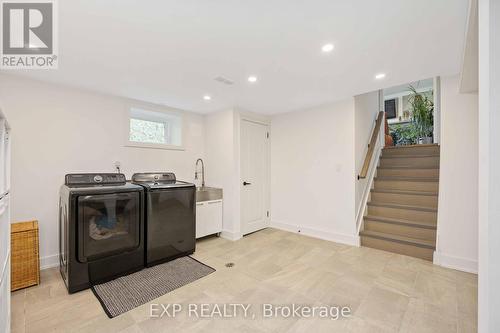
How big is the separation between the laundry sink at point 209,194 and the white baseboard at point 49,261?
6.35 feet

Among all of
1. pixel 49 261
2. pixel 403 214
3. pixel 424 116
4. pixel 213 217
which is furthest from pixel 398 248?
pixel 49 261

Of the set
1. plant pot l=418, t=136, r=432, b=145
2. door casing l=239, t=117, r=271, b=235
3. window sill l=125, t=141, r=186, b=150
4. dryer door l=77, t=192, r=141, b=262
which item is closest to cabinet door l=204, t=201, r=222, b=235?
door casing l=239, t=117, r=271, b=235

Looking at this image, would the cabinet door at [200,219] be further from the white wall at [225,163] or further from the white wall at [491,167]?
the white wall at [491,167]

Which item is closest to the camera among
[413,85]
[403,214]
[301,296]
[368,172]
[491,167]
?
[491,167]

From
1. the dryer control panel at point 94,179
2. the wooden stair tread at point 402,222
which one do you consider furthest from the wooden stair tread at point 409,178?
the dryer control panel at point 94,179

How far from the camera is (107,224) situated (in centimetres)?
248

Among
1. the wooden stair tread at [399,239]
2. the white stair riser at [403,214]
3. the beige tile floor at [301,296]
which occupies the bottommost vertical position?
the beige tile floor at [301,296]

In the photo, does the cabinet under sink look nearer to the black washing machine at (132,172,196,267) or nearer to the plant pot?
the black washing machine at (132,172,196,267)

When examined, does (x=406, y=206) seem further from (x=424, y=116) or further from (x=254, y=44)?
(x=254, y=44)

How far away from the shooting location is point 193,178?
13.9 feet

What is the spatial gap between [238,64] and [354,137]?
2.26m

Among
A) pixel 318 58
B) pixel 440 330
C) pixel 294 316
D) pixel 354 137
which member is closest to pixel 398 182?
pixel 354 137

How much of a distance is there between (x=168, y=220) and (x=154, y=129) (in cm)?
181

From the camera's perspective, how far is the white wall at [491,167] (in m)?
0.78
